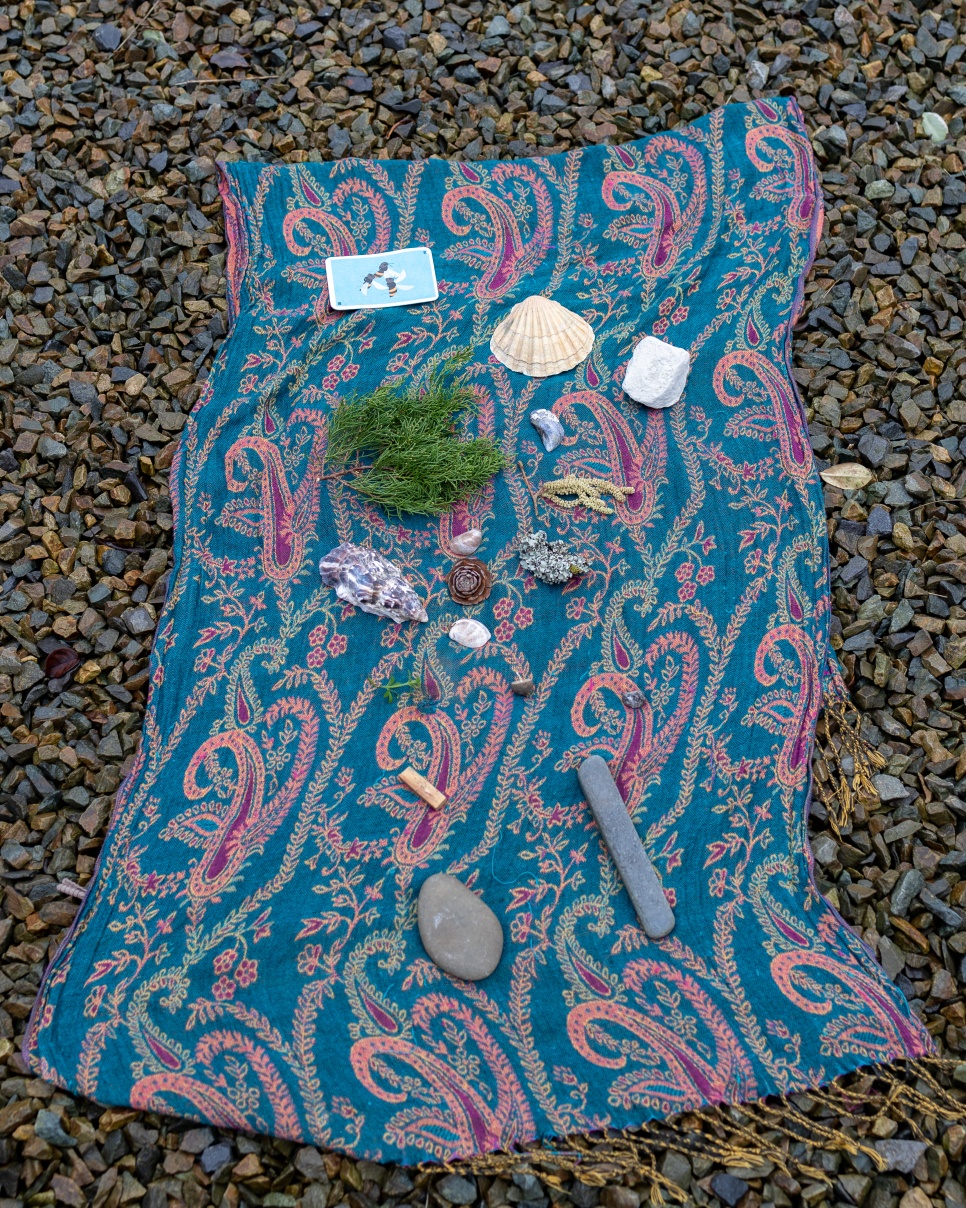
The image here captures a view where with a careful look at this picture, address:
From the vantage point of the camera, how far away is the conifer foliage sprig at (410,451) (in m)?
3.59

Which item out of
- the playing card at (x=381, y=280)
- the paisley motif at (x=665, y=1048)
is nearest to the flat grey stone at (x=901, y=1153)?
the paisley motif at (x=665, y=1048)

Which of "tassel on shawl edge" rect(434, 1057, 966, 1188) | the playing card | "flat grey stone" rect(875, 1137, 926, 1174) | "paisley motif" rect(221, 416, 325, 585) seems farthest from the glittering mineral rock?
"flat grey stone" rect(875, 1137, 926, 1174)

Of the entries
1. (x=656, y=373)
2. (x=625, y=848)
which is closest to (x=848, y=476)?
(x=656, y=373)

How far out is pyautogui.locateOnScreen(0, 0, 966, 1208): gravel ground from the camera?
2764mm

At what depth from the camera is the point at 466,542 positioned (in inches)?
139

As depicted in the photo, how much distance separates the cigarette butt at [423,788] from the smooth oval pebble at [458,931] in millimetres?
265

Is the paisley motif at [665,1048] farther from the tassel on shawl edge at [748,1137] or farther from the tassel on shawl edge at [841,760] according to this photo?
the tassel on shawl edge at [841,760]

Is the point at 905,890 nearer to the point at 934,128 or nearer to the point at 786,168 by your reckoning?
the point at 786,168

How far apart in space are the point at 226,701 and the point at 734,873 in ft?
5.79

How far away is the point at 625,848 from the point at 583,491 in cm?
132

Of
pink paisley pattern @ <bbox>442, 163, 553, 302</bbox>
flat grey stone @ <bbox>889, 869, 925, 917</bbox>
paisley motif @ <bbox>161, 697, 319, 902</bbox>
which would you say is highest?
pink paisley pattern @ <bbox>442, 163, 553, 302</bbox>

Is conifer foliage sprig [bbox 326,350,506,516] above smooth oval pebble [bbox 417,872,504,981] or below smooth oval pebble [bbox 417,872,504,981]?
above

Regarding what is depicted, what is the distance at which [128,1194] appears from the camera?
269cm

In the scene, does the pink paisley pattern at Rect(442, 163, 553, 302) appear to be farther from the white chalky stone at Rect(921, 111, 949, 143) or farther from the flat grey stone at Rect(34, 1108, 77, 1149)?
the flat grey stone at Rect(34, 1108, 77, 1149)
